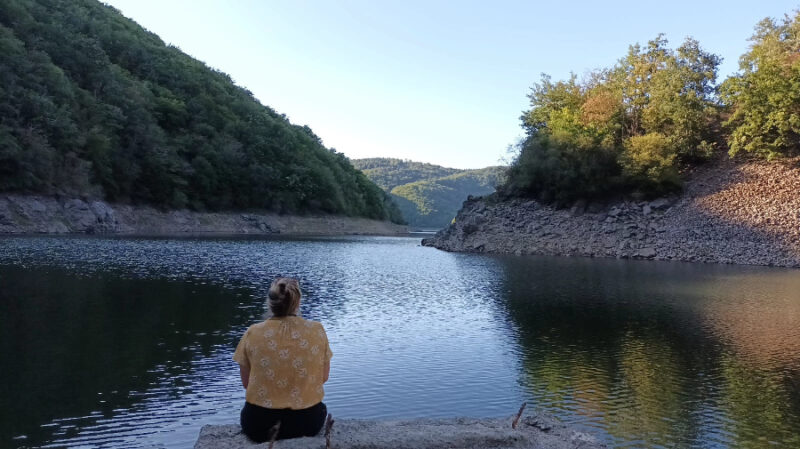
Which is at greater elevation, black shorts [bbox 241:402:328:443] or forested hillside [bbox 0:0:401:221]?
forested hillside [bbox 0:0:401:221]

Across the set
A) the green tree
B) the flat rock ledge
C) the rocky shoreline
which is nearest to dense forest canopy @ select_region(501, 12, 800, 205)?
the green tree

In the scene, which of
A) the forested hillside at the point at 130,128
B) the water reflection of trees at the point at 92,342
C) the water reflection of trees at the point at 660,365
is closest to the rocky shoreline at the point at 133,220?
the forested hillside at the point at 130,128

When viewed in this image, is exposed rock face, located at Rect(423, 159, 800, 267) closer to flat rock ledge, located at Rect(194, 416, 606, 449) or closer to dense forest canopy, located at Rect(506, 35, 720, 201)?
dense forest canopy, located at Rect(506, 35, 720, 201)

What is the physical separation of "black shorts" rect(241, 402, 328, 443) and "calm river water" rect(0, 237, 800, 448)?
97.9 inches

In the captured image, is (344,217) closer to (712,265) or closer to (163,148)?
(163,148)

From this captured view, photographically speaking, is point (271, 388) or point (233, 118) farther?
point (233, 118)

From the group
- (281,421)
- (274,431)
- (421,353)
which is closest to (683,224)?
(421,353)

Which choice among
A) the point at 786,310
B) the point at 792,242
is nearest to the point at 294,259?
the point at 786,310

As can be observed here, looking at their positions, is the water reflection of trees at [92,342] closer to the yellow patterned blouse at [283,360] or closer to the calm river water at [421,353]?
the calm river water at [421,353]

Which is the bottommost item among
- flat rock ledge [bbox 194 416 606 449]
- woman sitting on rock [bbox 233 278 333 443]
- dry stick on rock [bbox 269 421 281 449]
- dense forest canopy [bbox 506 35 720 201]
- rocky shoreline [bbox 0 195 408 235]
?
flat rock ledge [bbox 194 416 606 449]

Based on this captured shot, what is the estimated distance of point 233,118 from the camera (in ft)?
331

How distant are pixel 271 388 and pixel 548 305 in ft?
56.0

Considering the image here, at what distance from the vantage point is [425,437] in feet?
21.0

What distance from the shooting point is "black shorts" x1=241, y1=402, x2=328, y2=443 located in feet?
19.2
